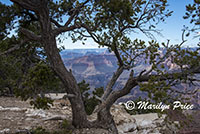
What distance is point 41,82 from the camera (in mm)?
6781
